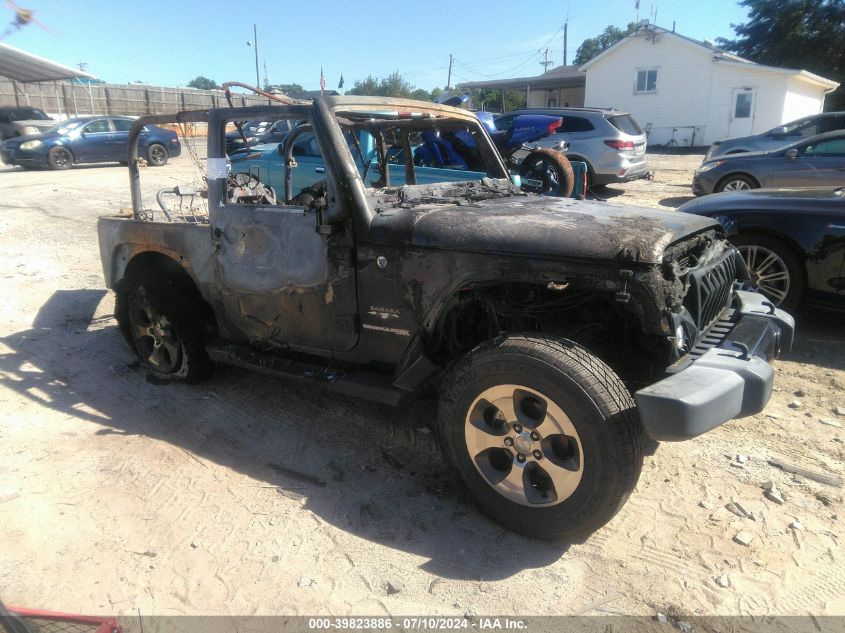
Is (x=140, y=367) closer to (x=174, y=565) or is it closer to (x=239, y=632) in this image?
(x=174, y=565)

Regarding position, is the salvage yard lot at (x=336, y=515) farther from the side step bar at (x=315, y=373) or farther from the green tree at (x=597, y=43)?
the green tree at (x=597, y=43)

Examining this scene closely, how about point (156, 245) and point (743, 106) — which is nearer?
point (156, 245)

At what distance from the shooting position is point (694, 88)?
84.8 feet

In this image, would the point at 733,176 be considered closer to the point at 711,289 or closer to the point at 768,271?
the point at 768,271

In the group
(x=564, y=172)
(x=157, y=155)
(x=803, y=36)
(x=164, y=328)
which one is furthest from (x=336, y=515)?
(x=803, y=36)

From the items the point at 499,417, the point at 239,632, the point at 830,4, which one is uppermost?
the point at 830,4

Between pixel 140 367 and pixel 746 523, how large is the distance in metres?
4.22

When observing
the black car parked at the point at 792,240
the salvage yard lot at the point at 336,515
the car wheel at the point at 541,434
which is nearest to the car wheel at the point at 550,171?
the black car parked at the point at 792,240

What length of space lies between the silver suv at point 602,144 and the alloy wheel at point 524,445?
9436 millimetres

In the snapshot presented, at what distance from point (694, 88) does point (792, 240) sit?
2474cm

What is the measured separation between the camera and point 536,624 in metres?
2.25

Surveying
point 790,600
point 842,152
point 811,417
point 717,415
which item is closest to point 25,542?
point 717,415

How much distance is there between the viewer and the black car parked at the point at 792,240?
458 centimetres

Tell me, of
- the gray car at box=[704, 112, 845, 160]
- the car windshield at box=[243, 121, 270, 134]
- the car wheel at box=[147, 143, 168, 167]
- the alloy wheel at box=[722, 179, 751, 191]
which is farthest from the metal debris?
the car wheel at box=[147, 143, 168, 167]
